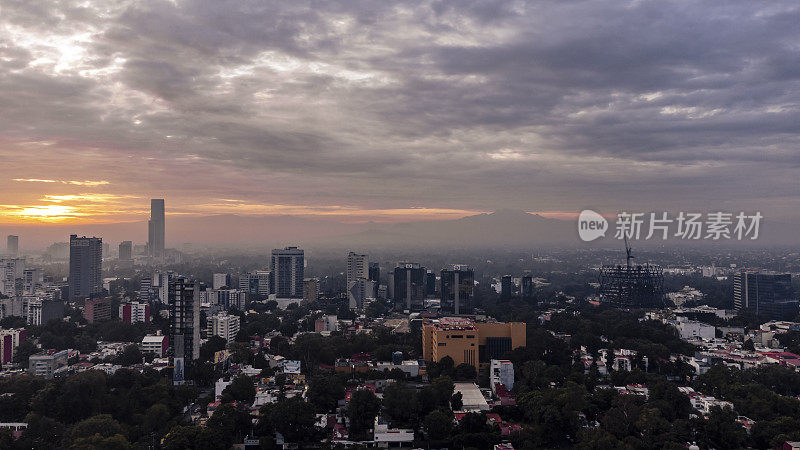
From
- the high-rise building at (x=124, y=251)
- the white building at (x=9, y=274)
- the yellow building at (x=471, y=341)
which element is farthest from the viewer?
the high-rise building at (x=124, y=251)

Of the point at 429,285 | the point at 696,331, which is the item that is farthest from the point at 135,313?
the point at 696,331

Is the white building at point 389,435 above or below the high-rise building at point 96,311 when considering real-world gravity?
below

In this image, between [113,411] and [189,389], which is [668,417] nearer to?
[189,389]

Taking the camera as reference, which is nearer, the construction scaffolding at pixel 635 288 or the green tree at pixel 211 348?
the green tree at pixel 211 348

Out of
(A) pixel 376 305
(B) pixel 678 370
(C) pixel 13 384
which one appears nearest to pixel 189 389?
(C) pixel 13 384

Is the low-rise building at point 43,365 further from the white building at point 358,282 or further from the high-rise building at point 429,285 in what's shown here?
the high-rise building at point 429,285

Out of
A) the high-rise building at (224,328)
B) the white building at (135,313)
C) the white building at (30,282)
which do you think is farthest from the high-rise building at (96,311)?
the white building at (30,282)
